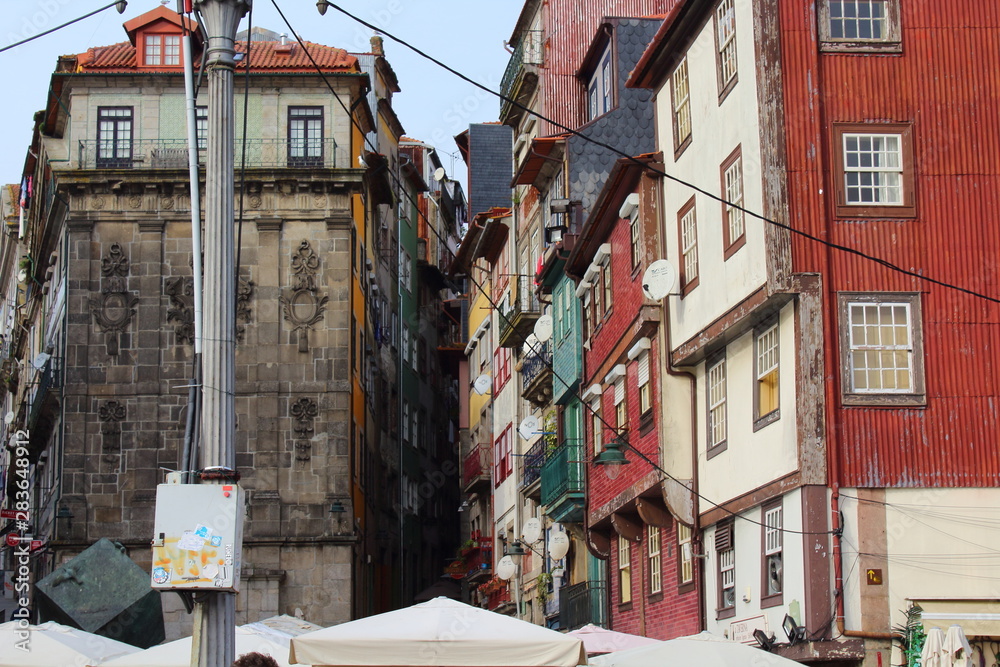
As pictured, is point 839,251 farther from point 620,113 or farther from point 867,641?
point 620,113

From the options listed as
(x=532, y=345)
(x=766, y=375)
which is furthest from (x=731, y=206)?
(x=532, y=345)

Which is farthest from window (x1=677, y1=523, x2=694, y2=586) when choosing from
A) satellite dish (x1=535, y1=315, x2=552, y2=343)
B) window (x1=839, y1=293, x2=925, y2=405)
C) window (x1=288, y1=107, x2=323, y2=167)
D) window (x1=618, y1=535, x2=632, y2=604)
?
window (x1=288, y1=107, x2=323, y2=167)

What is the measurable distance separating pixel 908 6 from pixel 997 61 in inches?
51.0

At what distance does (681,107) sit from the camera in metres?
23.7

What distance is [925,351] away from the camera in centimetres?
1852

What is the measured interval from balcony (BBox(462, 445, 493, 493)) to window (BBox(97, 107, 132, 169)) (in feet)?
49.7

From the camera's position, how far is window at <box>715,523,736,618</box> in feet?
70.6

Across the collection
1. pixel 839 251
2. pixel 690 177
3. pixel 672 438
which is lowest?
pixel 672 438

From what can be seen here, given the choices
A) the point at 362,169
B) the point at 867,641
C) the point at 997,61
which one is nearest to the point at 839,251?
the point at 997,61

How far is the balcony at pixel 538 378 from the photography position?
37938 millimetres

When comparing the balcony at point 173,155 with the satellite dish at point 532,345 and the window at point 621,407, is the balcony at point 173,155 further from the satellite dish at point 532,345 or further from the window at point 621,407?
the window at point 621,407

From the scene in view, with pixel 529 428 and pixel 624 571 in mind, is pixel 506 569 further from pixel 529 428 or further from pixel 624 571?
pixel 624 571

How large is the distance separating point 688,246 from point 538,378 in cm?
1561

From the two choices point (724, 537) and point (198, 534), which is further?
point (724, 537)
